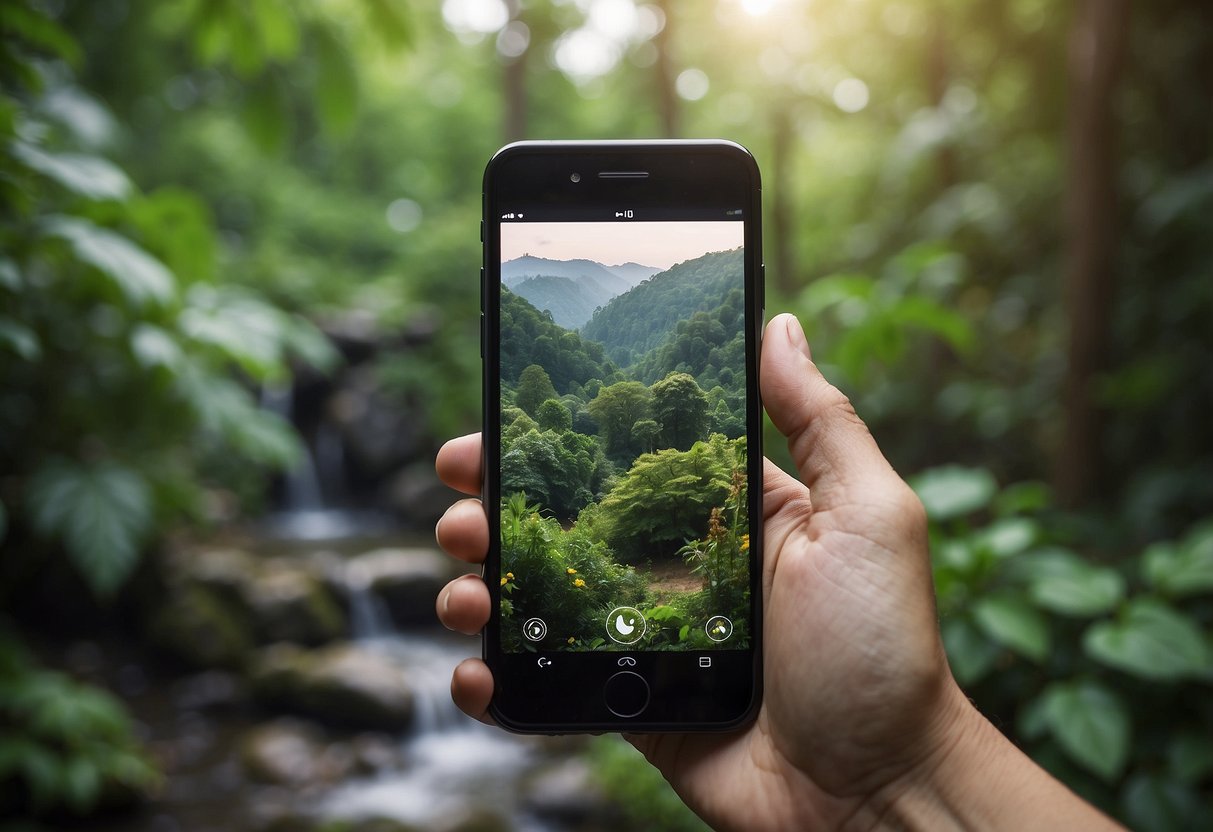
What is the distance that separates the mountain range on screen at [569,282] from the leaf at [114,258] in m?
1.08

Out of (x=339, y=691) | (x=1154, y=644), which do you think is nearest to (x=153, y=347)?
(x=1154, y=644)

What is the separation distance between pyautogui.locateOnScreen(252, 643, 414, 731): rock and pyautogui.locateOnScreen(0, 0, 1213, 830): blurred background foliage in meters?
1.16

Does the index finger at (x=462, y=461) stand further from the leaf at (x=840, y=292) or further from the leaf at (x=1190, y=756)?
the leaf at (x=1190, y=756)

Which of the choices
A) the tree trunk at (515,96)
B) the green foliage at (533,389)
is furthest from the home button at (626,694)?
the tree trunk at (515,96)

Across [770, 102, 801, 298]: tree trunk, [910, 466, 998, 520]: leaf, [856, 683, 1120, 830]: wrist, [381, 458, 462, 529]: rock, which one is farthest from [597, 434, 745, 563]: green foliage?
[381, 458, 462, 529]: rock

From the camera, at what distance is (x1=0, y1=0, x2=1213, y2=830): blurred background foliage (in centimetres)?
220

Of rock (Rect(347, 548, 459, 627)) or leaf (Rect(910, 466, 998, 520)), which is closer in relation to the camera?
leaf (Rect(910, 466, 998, 520))

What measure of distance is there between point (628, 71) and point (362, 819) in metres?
7.73

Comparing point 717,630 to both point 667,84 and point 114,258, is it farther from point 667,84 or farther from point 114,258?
point 667,84

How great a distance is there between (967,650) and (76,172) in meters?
2.44

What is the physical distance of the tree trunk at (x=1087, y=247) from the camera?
151 inches

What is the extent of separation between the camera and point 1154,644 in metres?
2.13

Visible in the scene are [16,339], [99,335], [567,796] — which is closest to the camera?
[16,339]

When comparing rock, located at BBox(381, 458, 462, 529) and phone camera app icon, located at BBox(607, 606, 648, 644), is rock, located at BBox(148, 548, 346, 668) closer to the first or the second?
rock, located at BBox(381, 458, 462, 529)
